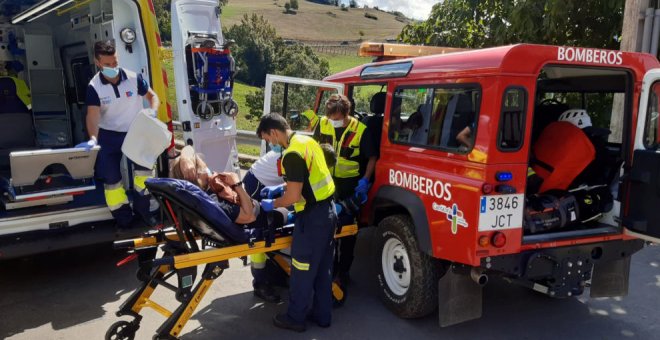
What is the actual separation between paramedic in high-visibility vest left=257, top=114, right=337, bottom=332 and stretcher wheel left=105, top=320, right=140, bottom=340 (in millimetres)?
1013

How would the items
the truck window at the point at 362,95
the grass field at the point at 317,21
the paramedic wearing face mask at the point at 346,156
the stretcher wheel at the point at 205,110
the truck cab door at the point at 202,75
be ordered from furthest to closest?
the grass field at the point at 317,21 < the stretcher wheel at the point at 205,110 < the truck cab door at the point at 202,75 < the truck window at the point at 362,95 < the paramedic wearing face mask at the point at 346,156

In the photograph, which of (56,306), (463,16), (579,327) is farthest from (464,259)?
(463,16)

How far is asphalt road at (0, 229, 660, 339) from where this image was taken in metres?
3.79

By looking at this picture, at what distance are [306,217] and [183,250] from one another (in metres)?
0.96

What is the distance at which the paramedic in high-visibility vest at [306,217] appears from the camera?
11.5 ft

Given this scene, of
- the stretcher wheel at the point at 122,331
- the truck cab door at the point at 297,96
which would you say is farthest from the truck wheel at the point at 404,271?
the stretcher wheel at the point at 122,331

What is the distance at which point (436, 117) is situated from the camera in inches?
146

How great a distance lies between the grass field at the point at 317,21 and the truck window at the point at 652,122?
61076 mm

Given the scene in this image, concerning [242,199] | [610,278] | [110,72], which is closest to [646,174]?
[610,278]

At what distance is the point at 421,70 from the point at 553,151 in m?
1.20

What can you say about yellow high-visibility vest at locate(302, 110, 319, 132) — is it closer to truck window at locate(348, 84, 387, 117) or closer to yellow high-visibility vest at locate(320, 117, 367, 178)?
truck window at locate(348, 84, 387, 117)

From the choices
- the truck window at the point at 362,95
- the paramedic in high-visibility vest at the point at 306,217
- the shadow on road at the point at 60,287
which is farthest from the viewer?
the truck window at the point at 362,95

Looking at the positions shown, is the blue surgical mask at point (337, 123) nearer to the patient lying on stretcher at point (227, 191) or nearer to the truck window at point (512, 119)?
the patient lying on stretcher at point (227, 191)

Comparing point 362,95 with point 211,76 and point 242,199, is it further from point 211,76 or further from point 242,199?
point 242,199
